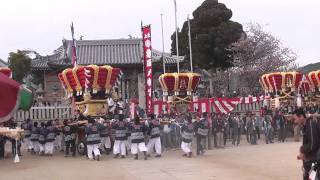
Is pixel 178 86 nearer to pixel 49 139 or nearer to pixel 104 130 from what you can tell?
pixel 104 130

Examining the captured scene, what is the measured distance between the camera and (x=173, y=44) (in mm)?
48031

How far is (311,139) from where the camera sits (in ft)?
26.2

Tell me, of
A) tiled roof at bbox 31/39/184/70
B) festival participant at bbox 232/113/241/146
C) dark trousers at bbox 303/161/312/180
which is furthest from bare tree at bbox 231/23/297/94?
dark trousers at bbox 303/161/312/180

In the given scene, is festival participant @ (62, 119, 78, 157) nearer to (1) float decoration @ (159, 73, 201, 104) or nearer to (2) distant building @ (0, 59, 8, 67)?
(1) float decoration @ (159, 73, 201, 104)

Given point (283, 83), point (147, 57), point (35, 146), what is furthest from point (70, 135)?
point (283, 83)

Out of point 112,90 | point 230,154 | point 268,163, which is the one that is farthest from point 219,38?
point 268,163

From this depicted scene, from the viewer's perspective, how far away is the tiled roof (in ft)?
125

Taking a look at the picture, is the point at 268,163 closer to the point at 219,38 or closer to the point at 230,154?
the point at 230,154

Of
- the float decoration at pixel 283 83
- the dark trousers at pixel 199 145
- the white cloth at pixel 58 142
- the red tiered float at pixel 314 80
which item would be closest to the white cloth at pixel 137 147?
the dark trousers at pixel 199 145

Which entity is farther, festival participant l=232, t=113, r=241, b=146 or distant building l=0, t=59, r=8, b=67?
distant building l=0, t=59, r=8, b=67

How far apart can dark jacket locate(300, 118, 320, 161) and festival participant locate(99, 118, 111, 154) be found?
12.5 meters

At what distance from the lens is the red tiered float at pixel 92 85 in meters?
21.9

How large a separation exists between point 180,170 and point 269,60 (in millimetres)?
27546

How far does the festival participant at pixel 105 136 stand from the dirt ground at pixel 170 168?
1.01 meters
